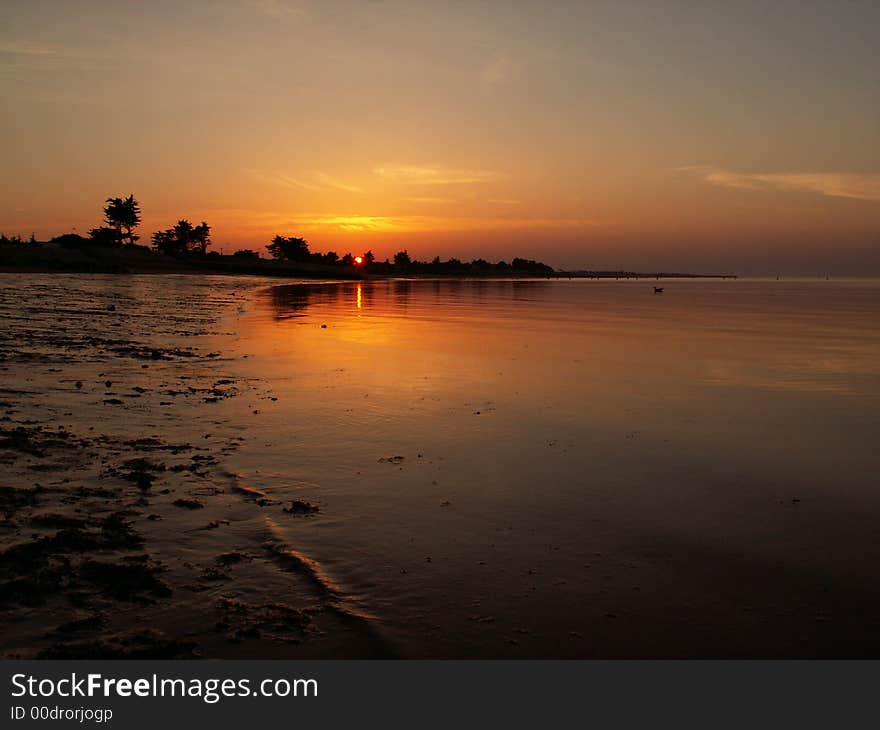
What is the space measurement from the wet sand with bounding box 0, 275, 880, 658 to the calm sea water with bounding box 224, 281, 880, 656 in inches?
1.9

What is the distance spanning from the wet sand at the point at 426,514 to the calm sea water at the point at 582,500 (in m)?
0.05

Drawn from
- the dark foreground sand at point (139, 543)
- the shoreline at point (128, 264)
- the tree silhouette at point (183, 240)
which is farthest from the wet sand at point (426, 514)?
the tree silhouette at point (183, 240)

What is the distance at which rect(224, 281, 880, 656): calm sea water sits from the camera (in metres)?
6.50

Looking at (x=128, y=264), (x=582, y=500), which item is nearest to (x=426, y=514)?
(x=582, y=500)

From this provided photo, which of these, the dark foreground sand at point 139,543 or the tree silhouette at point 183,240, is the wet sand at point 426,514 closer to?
the dark foreground sand at point 139,543

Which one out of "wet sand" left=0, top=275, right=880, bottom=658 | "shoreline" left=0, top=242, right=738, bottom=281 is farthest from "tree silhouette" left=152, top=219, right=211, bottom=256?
"wet sand" left=0, top=275, right=880, bottom=658

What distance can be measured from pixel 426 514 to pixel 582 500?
103 inches

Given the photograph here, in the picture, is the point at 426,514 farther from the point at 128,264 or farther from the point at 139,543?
the point at 128,264

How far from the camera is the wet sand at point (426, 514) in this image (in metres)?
6.21

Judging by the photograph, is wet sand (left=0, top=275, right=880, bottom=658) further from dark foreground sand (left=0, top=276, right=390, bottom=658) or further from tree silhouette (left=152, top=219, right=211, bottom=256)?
tree silhouette (left=152, top=219, right=211, bottom=256)

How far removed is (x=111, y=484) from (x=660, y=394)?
49.3 ft
